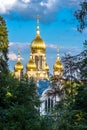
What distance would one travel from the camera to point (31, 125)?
19.3 meters

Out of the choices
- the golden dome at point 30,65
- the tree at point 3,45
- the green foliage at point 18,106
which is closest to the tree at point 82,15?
the green foliage at point 18,106

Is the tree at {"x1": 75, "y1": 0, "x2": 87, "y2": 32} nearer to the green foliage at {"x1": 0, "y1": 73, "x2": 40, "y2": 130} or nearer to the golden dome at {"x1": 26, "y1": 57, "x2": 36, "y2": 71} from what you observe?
the green foliage at {"x1": 0, "y1": 73, "x2": 40, "y2": 130}

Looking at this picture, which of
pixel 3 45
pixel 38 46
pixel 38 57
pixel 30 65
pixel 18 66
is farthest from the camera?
pixel 18 66

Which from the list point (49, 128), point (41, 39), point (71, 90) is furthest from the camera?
point (41, 39)

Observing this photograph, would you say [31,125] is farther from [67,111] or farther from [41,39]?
[41,39]

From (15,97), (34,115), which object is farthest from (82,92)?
(15,97)

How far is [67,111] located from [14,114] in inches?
74.4

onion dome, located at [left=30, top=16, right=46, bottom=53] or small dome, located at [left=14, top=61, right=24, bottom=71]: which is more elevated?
onion dome, located at [left=30, top=16, right=46, bottom=53]

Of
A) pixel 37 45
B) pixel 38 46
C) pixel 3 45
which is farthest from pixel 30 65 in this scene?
pixel 3 45

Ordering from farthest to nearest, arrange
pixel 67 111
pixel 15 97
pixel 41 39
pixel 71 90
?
pixel 41 39 → pixel 15 97 → pixel 71 90 → pixel 67 111

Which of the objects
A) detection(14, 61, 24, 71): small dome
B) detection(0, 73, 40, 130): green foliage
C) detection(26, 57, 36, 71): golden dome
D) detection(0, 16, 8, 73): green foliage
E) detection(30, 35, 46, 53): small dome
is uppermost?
detection(30, 35, 46, 53): small dome

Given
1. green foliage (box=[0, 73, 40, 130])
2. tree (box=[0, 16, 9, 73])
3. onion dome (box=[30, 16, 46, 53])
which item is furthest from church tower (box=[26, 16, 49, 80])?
green foliage (box=[0, 73, 40, 130])

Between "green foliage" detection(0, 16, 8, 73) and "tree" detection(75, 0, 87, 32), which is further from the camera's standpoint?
"green foliage" detection(0, 16, 8, 73)

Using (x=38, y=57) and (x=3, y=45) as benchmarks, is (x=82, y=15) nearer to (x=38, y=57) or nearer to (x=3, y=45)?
(x=3, y=45)
